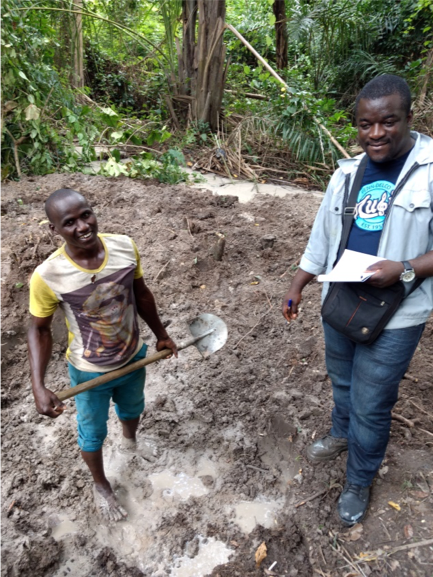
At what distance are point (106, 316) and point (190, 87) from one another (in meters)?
6.56

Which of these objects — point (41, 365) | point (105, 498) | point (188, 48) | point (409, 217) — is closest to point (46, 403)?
point (41, 365)

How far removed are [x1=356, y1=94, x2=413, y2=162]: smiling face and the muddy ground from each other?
1.53 m

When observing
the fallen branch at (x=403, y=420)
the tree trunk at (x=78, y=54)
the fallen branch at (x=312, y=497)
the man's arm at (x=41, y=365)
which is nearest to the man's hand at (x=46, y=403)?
the man's arm at (x=41, y=365)

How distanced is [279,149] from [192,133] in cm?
143

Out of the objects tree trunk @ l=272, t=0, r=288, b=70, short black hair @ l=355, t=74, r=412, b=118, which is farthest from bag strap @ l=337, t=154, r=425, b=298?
tree trunk @ l=272, t=0, r=288, b=70

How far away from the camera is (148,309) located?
6.64 ft

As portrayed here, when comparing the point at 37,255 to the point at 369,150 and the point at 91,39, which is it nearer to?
the point at 369,150

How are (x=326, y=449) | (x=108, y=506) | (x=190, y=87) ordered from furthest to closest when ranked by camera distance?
(x=190, y=87), (x=326, y=449), (x=108, y=506)

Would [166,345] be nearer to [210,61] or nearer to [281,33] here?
[210,61]

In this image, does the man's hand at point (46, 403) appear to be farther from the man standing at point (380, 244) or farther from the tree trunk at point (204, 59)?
the tree trunk at point (204, 59)

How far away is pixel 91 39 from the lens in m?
9.16

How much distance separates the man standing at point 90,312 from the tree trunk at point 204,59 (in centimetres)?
582

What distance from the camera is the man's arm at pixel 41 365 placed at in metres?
1.63

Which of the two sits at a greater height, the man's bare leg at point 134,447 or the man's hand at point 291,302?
the man's hand at point 291,302
